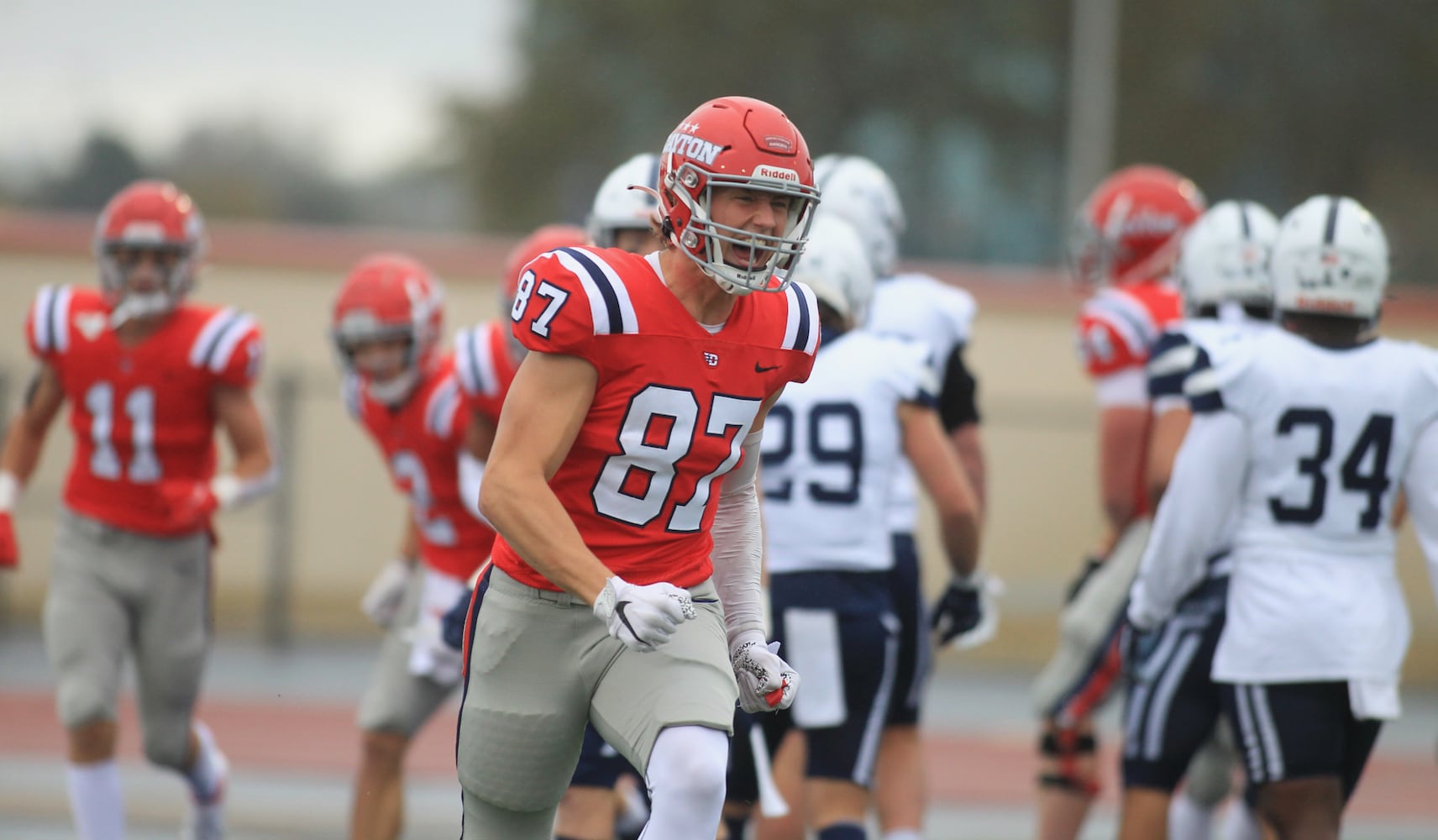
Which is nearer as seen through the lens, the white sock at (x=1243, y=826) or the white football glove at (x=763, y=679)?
the white football glove at (x=763, y=679)

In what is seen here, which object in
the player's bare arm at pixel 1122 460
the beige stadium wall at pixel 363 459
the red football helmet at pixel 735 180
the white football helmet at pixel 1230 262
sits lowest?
the beige stadium wall at pixel 363 459

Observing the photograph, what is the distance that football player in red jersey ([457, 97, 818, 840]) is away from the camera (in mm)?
3217

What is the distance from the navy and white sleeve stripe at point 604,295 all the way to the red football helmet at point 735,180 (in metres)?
0.16

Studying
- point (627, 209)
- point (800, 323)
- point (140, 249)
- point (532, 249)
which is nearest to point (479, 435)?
point (532, 249)

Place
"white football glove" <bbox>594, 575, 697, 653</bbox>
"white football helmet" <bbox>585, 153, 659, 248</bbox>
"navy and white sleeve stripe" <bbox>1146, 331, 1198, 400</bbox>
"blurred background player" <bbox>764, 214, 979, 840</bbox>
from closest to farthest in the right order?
"white football glove" <bbox>594, 575, 697, 653</bbox> → "navy and white sleeve stripe" <bbox>1146, 331, 1198, 400</bbox> → "blurred background player" <bbox>764, 214, 979, 840</bbox> → "white football helmet" <bbox>585, 153, 659, 248</bbox>

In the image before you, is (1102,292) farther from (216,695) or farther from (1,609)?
(1,609)

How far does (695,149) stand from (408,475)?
101 inches

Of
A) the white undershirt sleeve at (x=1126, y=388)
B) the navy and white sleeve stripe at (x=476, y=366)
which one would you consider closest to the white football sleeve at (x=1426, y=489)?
the white undershirt sleeve at (x=1126, y=388)

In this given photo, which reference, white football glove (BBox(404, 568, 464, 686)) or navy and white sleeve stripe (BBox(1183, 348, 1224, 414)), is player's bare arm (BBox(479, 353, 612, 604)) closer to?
navy and white sleeve stripe (BBox(1183, 348, 1224, 414))

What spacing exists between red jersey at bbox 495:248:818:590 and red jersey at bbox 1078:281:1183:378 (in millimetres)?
2605

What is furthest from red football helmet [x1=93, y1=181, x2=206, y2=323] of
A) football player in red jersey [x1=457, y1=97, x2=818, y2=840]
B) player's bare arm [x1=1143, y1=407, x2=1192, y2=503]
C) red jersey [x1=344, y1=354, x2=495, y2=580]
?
player's bare arm [x1=1143, y1=407, x2=1192, y2=503]

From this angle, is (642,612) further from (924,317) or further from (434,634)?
(924,317)

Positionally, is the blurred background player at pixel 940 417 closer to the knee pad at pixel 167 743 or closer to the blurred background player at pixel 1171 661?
A: the blurred background player at pixel 1171 661

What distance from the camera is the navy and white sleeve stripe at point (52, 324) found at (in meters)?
5.66
